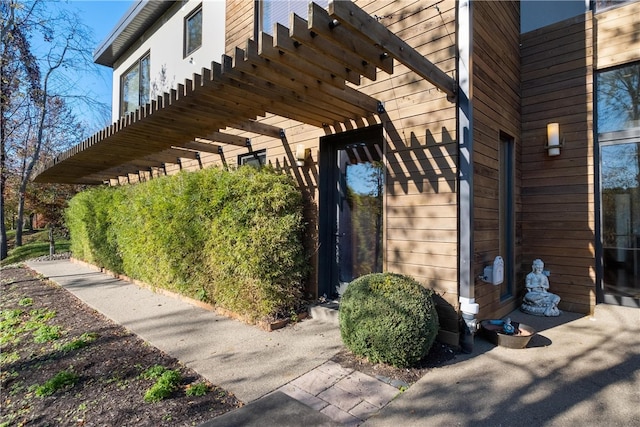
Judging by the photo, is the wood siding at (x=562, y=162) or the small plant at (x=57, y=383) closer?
the small plant at (x=57, y=383)

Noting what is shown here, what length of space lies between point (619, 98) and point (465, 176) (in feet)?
9.08

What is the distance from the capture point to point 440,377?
2762 mm

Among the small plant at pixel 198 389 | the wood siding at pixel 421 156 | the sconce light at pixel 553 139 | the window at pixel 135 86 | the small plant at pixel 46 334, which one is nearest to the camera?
the small plant at pixel 198 389

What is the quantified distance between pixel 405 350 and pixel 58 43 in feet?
49.2

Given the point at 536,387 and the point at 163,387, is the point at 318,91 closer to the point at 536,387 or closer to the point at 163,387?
the point at 163,387

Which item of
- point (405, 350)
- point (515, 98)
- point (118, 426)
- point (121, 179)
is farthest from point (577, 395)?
point (121, 179)

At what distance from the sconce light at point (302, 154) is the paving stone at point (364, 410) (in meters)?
3.17

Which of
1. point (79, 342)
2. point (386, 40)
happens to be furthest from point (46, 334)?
point (386, 40)

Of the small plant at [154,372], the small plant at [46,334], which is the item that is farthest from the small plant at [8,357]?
the small plant at [154,372]

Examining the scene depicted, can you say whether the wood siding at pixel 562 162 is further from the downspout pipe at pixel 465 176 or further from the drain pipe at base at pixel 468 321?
the drain pipe at base at pixel 468 321

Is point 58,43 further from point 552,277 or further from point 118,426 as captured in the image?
point 552,277

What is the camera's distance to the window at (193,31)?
301 inches

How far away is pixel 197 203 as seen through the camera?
495 centimetres

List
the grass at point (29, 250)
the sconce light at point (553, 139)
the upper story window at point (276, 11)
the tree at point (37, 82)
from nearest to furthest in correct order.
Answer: the sconce light at point (553, 139) < the upper story window at point (276, 11) < the tree at point (37, 82) < the grass at point (29, 250)
